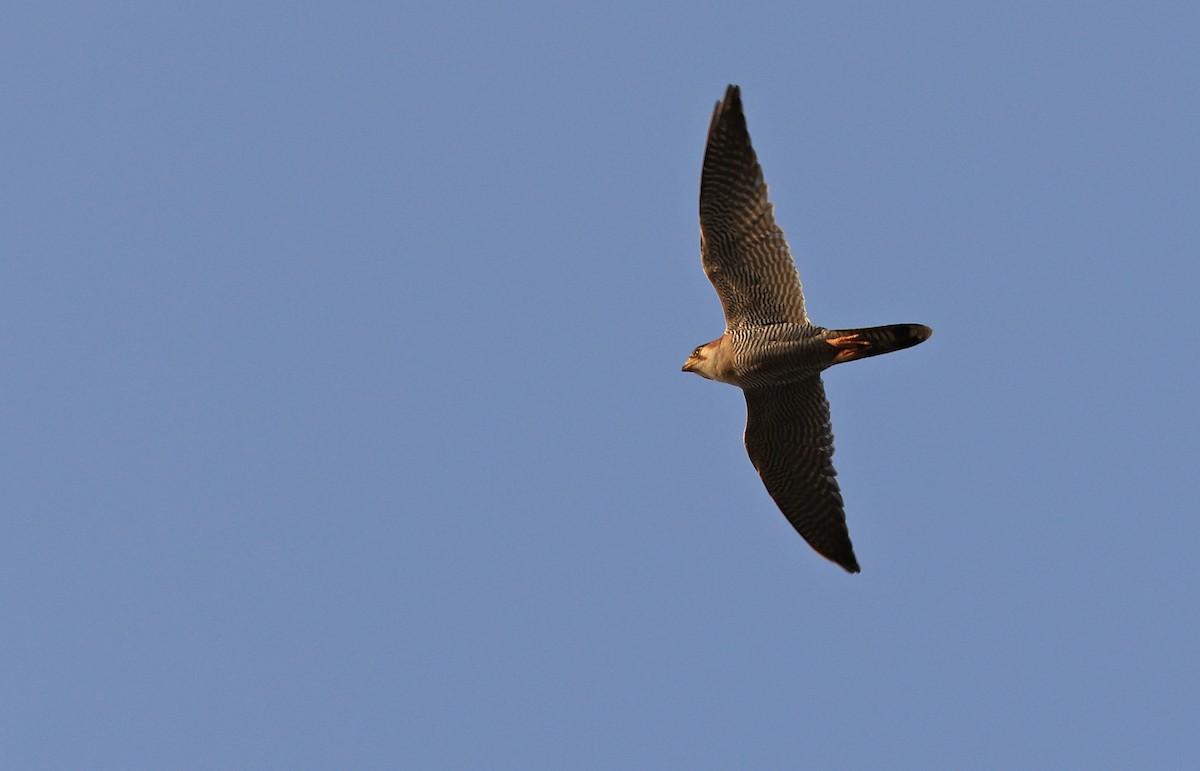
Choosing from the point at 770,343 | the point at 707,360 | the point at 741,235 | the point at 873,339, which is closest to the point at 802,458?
the point at 707,360

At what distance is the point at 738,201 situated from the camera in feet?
47.1

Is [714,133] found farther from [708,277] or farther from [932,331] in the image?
[932,331]

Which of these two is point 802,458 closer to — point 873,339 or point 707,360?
point 707,360

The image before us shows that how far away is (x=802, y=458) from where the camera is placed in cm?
1602

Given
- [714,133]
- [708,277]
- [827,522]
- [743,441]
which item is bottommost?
[827,522]

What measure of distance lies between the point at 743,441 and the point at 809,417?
80 cm

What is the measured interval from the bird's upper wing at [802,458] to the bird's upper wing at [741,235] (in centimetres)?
122

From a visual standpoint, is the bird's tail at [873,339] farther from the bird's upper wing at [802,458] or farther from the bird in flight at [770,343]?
the bird's upper wing at [802,458]

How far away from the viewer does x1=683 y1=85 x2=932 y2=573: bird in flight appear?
14258 millimetres

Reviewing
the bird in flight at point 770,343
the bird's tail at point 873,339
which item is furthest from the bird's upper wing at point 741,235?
the bird's tail at point 873,339

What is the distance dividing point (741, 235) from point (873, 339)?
5.32 ft

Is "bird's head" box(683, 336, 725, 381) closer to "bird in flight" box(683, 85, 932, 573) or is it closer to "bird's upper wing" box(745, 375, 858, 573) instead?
"bird in flight" box(683, 85, 932, 573)

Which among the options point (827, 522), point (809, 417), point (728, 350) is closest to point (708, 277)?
point (728, 350)

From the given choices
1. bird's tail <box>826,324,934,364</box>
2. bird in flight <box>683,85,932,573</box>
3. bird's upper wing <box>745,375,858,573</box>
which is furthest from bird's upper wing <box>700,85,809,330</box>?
bird's upper wing <box>745,375,858,573</box>
